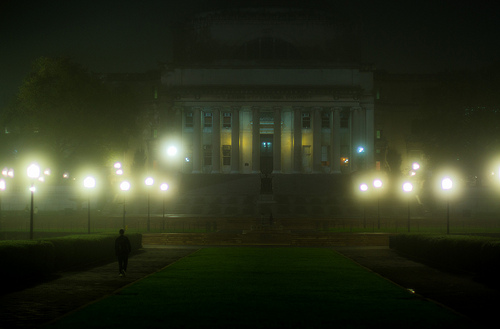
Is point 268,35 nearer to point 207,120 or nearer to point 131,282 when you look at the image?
point 207,120

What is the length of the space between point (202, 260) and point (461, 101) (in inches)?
1843

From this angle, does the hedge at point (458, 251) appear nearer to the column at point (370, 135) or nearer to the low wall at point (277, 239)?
the low wall at point (277, 239)

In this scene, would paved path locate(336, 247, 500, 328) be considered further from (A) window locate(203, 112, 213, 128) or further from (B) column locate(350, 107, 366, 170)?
(A) window locate(203, 112, 213, 128)

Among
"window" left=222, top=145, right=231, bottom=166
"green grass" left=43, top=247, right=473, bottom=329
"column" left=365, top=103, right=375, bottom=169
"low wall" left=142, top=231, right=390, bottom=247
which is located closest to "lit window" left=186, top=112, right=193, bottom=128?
"window" left=222, top=145, right=231, bottom=166

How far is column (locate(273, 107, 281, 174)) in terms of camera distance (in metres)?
78.9

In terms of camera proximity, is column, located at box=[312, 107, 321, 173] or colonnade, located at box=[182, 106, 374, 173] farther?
colonnade, located at box=[182, 106, 374, 173]

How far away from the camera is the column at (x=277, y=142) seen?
7894 centimetres

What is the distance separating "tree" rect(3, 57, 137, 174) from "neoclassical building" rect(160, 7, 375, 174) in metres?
14.8

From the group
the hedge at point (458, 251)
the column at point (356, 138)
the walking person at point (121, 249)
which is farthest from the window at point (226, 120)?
the walking person at point (121, 249)

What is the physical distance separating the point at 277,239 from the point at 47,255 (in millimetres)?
20134

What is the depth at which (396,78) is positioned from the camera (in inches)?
3573

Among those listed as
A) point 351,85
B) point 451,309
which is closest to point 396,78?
point 351,85

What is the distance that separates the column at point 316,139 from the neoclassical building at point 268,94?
126 mm

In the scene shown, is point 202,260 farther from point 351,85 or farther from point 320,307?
point 351,85
